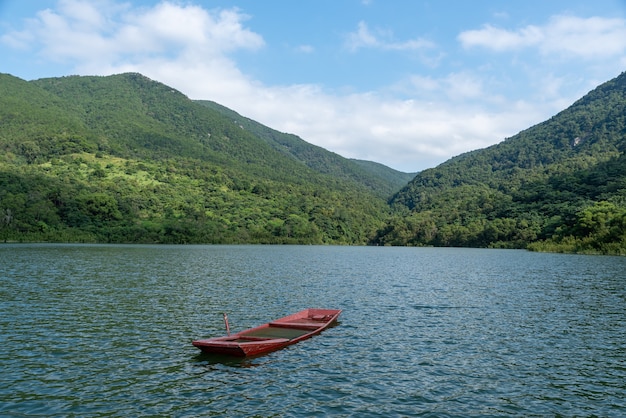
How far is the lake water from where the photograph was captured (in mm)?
19328

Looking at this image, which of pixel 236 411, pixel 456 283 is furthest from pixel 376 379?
pixel 456 283

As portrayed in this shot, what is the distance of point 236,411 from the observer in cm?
1828

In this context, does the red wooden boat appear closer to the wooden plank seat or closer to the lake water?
the wooden plank seat

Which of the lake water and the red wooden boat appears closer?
the lake water

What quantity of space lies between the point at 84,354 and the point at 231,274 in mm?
44276

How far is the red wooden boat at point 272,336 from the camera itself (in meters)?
25.1

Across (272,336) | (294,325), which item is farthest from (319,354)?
(294,325)

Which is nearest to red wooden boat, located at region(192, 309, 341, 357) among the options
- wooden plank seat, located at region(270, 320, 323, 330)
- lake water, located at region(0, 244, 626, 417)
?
wooden plank seat, located at region(270, 320, 323, 330)

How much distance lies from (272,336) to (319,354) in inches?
156

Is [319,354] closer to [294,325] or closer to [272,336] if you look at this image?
[272,336]

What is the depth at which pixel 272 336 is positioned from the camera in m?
30.0

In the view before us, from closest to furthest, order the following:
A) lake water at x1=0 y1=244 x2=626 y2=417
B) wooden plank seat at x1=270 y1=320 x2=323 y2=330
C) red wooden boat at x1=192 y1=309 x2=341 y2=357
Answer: lake water at x1=0 y1=244 x2=626 y2=417
red wooden boat at x1=192 y1=309 x2=341 y2=357
wooden plank seat at x1=270 y1=320 x2=323 y2=330

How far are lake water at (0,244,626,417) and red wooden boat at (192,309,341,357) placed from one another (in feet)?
2.12

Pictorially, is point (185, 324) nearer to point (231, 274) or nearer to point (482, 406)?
point (482, 406)
